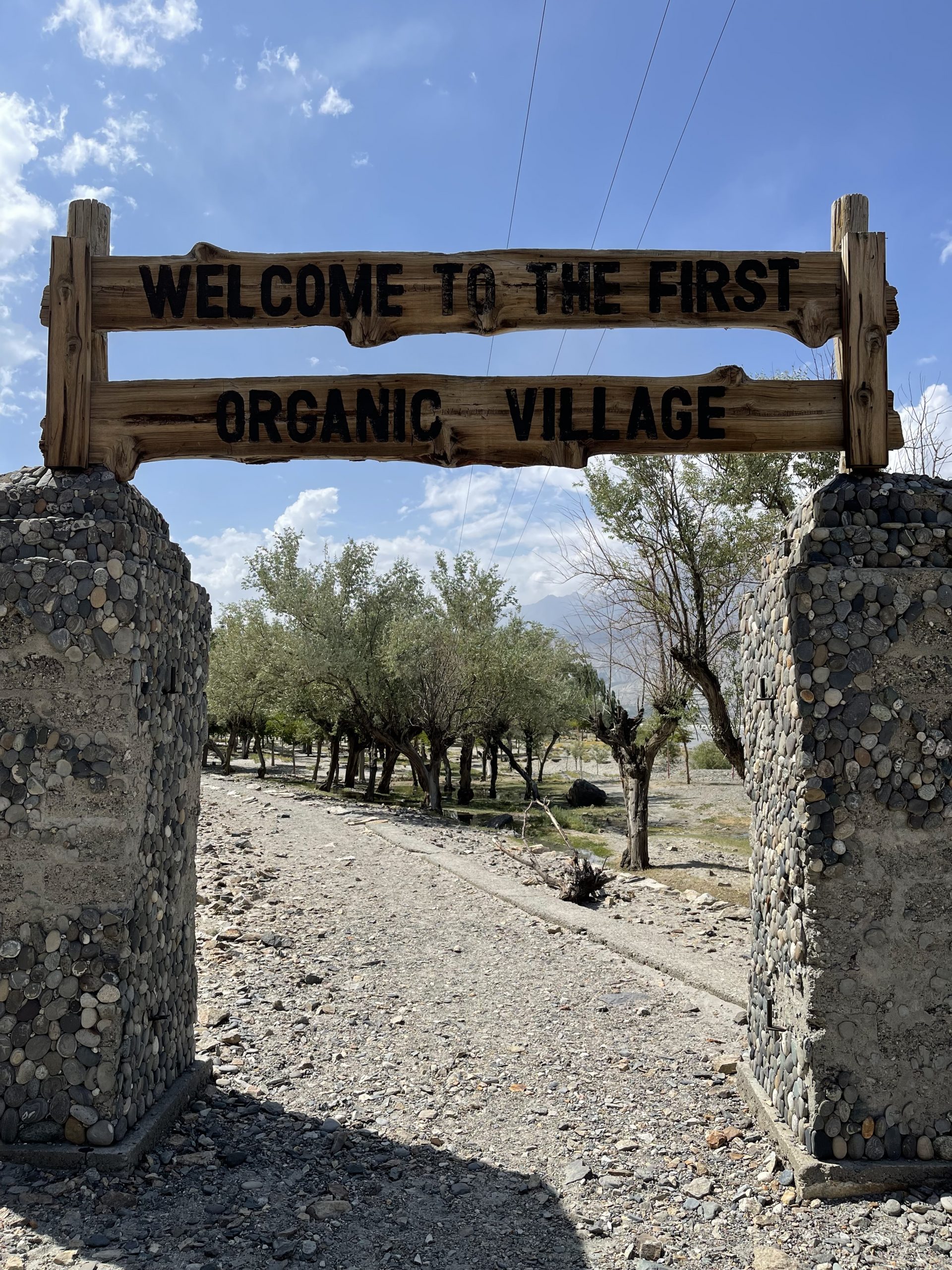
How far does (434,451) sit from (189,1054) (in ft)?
13.6

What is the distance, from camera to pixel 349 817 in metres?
20.7

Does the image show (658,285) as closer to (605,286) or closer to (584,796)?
(605,286)

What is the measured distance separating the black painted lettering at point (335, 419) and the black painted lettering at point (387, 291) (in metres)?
0.57

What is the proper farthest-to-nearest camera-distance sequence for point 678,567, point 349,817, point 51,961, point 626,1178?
point 349,817 < point 678,567 < point 626,1178 < point 51,961

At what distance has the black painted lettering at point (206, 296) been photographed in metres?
5.04

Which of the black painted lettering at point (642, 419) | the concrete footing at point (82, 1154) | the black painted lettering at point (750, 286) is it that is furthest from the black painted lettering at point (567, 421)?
the concrete footing at point (82, 1154)

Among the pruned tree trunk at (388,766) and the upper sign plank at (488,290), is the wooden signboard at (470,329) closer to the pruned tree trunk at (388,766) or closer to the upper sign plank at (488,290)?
the upper sign plank at (488,290)

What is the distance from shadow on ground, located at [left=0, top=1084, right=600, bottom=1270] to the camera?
12.7 ft

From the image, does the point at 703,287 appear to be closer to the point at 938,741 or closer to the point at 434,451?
the point at 434,451

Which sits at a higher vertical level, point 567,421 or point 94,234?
point 94,234

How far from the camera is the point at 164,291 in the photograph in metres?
5.01

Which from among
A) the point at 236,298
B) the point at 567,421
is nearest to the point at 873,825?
the point at 567,421

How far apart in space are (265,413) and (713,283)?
9.16ft

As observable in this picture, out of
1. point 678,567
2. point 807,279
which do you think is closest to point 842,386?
point 807,279
